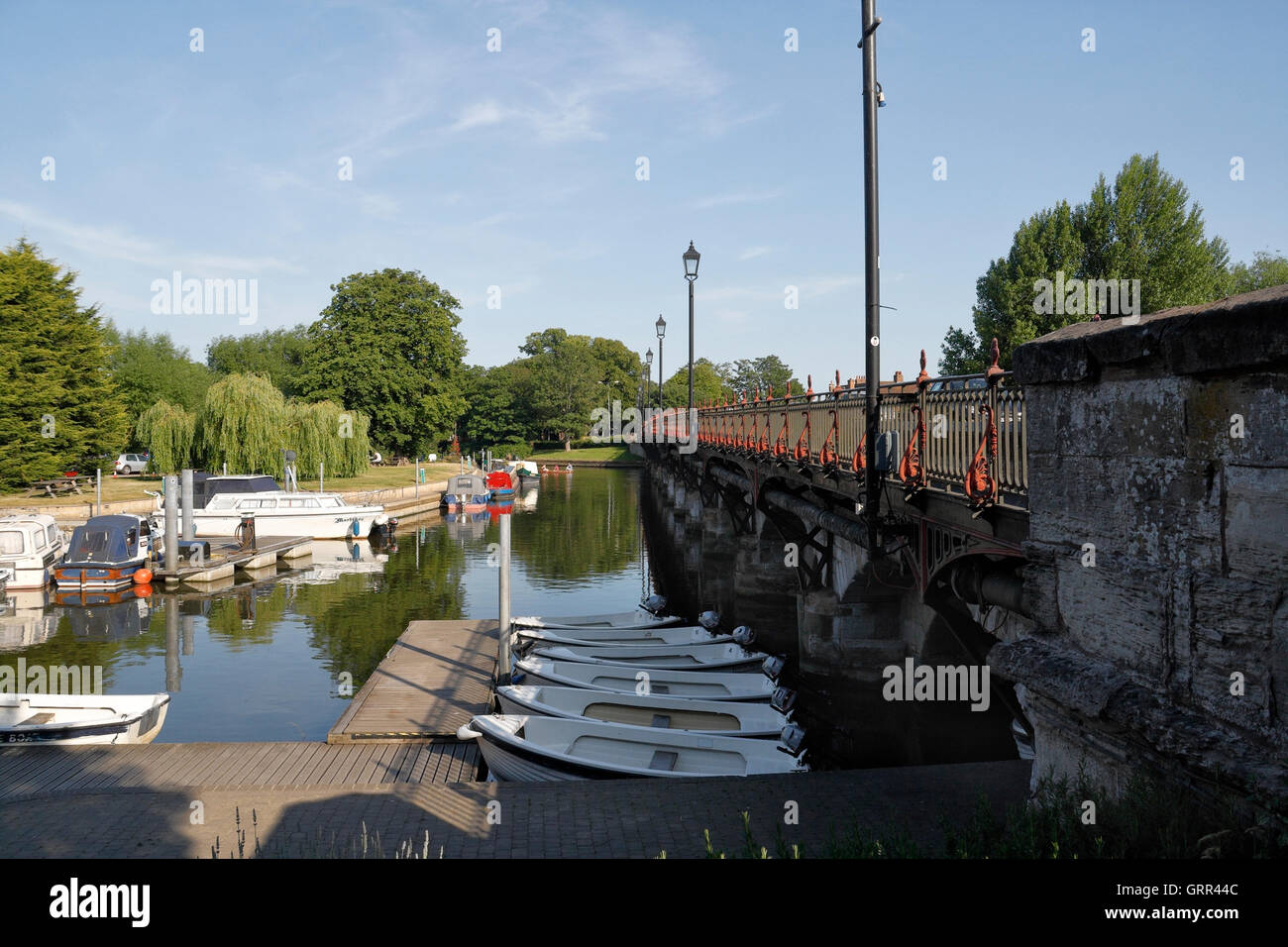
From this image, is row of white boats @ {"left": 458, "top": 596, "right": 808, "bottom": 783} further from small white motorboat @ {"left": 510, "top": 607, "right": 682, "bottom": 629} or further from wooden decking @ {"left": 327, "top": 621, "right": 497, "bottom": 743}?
wooden decking @ {"left": 327, "top": 621, "right": 497, "bottom": 743}

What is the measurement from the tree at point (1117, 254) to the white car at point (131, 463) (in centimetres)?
6100

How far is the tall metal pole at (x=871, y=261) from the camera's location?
10516mm

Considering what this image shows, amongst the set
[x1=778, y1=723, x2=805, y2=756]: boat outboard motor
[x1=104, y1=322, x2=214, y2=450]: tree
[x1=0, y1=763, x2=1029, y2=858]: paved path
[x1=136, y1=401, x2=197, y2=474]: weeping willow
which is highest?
[x1=104, y1=322, x2=214, y2=450]: tree

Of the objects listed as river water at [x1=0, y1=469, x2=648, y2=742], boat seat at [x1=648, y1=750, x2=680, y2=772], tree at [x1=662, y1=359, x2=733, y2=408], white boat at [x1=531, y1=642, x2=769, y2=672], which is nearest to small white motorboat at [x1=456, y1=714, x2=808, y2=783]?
boat seat at [x1=648, y1=750, x2=680, y2=772]

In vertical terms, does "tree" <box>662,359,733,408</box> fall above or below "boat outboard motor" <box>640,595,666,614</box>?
above

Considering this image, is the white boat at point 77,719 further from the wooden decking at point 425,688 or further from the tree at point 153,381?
the tree at point 153,381

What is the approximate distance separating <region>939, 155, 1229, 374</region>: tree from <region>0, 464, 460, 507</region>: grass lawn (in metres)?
39.0

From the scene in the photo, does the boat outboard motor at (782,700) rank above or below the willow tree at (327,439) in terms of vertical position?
below

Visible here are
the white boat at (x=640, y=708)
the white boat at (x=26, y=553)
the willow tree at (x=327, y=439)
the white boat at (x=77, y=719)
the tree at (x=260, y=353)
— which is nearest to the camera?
the white boat at (x=77, y=719)

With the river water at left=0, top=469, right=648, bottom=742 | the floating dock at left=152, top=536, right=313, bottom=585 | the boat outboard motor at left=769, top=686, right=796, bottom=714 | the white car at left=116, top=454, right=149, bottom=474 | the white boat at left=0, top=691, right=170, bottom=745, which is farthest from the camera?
the white car at left=116, top=454, right=149, bottom=474

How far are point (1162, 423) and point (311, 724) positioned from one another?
52.3ft

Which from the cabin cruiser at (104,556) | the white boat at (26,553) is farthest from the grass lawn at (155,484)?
the cabin cruiser at (104,556)

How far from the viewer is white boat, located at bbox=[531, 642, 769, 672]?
1855cm
